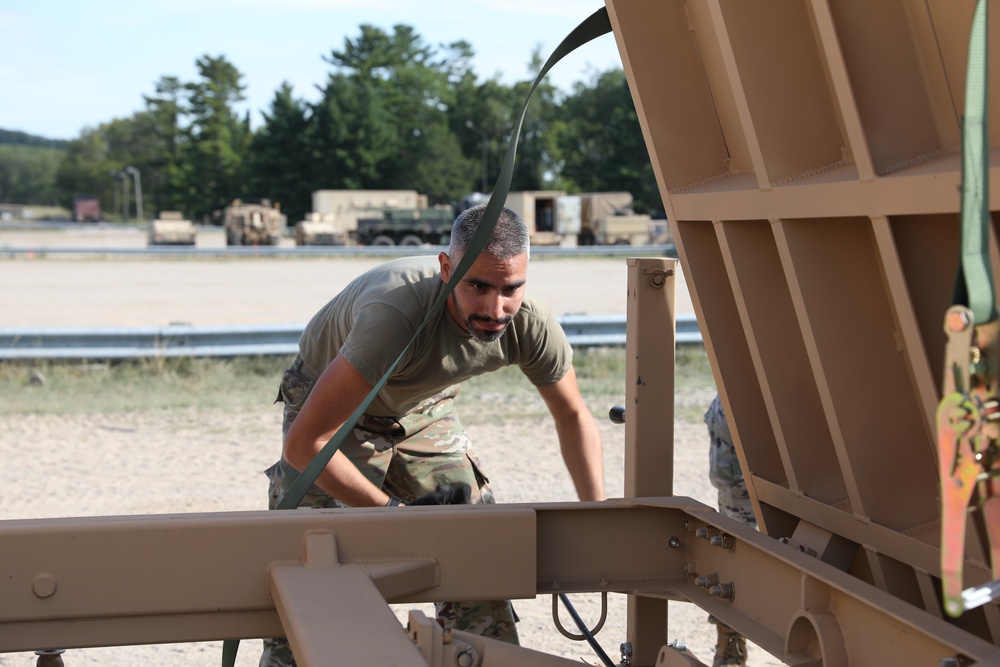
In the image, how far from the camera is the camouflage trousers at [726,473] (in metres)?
4.55

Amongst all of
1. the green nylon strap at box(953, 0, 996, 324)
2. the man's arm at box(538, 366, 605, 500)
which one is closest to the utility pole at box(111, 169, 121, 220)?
the man's arm at box(538, 366, 605, 500)

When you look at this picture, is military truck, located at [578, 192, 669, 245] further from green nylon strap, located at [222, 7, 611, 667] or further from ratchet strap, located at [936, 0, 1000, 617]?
ratchet strap, located at [936, 0, 1000, 617]

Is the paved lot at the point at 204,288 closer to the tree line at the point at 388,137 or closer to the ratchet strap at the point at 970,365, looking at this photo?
the ratchet strap at the point at 970,365

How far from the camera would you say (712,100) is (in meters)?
2.88

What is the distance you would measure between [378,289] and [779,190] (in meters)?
1.60

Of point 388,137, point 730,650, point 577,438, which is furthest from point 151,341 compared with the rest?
point 388,137

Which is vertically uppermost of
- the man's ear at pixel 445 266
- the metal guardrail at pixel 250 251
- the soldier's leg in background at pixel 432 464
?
the man's ear at pixel 445 266

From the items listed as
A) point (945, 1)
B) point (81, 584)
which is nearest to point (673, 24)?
point (945, 1)

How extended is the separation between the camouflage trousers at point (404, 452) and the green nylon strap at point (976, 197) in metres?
2.85

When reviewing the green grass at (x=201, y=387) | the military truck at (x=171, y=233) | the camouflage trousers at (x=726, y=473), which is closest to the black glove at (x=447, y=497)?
the camouflage trousers at (x=726, y=473)

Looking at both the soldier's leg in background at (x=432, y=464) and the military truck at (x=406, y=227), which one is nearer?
the soldier's leg in background at (x=432, y=464)

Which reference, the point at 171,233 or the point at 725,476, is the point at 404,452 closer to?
the point at 725,476

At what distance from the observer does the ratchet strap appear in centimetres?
131

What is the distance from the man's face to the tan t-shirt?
107mm
